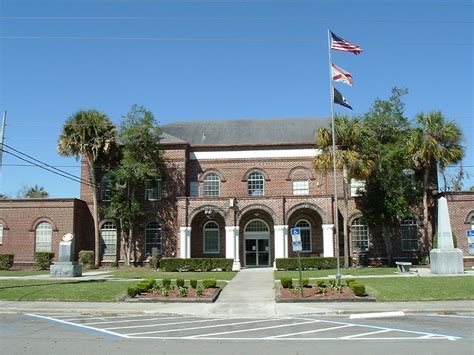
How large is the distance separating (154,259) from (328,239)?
1206cm

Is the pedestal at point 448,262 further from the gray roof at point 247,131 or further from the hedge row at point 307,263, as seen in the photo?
the gray roof at point 247,131

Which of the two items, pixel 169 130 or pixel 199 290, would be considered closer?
pixel 199 290

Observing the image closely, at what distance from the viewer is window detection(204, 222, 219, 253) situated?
122 ft

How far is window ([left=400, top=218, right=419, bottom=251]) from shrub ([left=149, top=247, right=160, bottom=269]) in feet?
57.5

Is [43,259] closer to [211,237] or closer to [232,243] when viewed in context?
[211,237]

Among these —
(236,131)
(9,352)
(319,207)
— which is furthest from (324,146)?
(9,352)

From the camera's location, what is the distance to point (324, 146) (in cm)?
3192

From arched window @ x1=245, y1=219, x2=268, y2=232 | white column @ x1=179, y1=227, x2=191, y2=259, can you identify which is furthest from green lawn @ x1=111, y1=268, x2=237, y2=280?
arched window @ x1=245, y1=219, x2=268, y2=232

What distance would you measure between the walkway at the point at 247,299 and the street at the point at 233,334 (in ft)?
4.24

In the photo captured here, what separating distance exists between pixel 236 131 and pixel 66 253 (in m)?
18.0

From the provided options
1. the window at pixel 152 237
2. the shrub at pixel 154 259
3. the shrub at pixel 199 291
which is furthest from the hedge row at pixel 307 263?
the shrub at pixel 199 291

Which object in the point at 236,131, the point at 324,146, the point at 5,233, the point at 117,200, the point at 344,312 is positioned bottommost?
the point at 344,312

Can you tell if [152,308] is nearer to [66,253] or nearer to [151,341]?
[151,341]

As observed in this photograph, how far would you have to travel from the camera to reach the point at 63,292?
63.1ft
